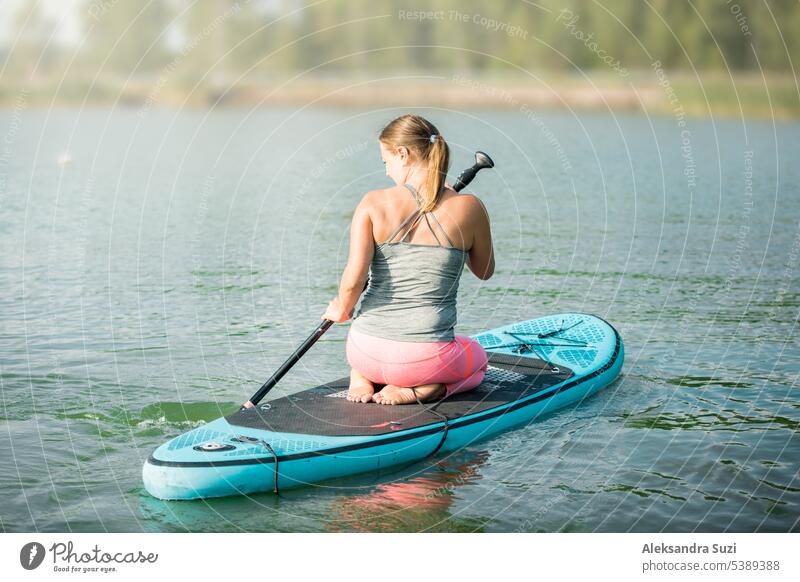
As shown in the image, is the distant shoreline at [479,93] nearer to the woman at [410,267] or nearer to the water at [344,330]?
the water at [344,330]

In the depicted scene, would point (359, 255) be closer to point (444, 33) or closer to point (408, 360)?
point (408, 360)

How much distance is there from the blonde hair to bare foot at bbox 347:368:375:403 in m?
1.26

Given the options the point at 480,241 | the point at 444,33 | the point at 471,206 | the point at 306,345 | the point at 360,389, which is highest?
the point at 444,33

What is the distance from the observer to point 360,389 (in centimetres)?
730

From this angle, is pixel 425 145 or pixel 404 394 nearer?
pixel 425 145

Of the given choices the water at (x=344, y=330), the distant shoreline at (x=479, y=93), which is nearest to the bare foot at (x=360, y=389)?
the water at (x=344, y=330)

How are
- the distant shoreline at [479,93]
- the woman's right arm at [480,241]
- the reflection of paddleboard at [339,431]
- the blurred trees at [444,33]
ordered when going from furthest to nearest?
the blurred trees at [444,33] → the distant shoreline at [479,93] → the woman's right arm at [480,241] → the reflection of paddleboard at [339,431]

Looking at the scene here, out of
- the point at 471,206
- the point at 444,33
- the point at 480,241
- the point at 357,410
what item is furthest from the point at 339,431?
the point at 444,33

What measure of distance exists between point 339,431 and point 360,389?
581 mm

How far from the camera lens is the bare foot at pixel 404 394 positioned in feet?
23.6

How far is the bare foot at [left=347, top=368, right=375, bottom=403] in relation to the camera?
7.27 meters
